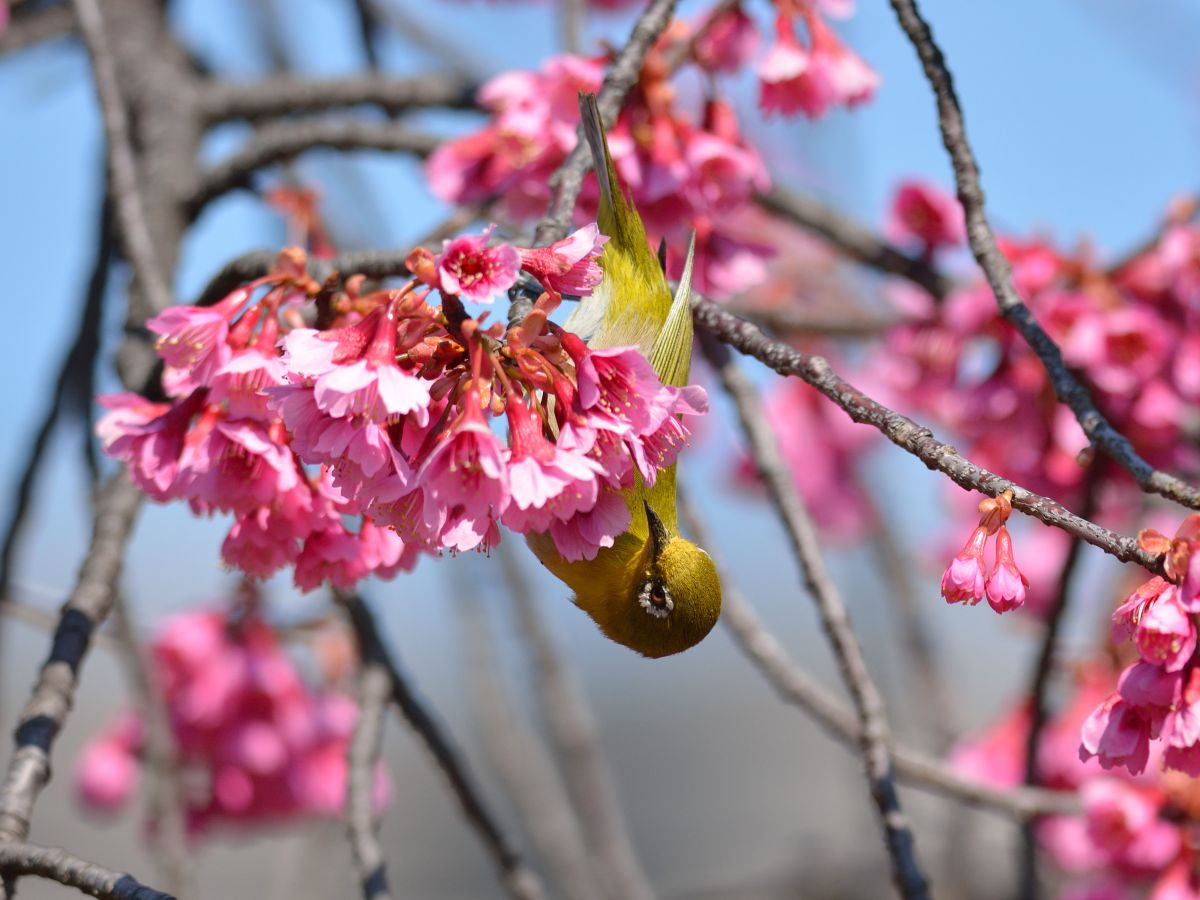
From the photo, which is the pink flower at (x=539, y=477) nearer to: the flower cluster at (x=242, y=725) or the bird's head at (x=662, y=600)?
the bird's head at (x=662, y=600)

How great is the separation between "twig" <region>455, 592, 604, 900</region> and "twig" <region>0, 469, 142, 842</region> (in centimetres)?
157

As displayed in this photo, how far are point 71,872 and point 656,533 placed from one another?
2.66ft

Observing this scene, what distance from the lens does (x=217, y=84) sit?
2.84m

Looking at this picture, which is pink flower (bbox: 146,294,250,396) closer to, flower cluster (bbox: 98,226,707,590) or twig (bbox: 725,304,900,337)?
flower cluster (bbox: 98,226,707,590)

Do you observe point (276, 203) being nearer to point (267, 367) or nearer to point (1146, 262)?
point (267, 367)

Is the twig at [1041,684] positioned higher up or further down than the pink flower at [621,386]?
higher up

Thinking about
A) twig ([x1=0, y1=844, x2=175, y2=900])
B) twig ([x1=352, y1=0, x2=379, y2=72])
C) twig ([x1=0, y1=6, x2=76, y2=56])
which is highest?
twig ([x1=352, y1=0, x2=379, y2=72])

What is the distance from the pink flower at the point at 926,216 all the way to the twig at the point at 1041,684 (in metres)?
0.67

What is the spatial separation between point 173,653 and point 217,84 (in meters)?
1.30

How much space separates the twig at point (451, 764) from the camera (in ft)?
6.95

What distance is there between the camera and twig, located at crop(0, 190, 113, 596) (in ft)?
8.05

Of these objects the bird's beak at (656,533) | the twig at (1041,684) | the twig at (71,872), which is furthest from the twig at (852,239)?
the twig at (71,872)

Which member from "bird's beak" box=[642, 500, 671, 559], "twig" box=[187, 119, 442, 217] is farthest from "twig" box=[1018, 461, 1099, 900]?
"twig" box=[187, 119, 442, 217]

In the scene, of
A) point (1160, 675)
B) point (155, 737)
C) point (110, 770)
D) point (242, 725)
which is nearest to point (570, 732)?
point (242, 725)
